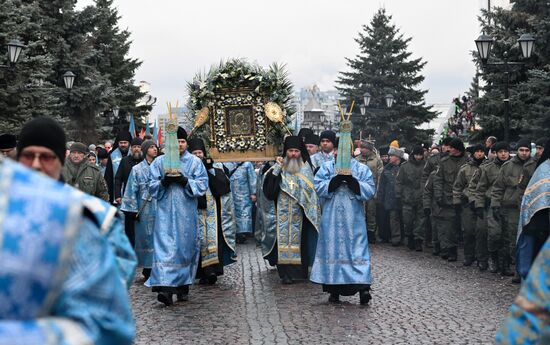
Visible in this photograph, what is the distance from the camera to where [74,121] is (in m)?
32.1

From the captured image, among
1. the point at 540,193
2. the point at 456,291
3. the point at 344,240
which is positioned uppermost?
the point at 540,193

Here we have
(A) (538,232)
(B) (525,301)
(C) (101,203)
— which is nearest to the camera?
(B) (525,301)

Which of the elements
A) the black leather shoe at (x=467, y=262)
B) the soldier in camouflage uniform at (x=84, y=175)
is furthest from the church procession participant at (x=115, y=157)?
the black leather shoe at (x=467, y=262)

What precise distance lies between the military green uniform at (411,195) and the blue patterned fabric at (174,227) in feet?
25.9

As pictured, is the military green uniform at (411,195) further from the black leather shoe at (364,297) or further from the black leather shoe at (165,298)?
the black leather shoe at (165,298)

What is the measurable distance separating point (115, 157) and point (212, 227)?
4.58 metres

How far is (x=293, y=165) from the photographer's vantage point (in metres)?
12.7

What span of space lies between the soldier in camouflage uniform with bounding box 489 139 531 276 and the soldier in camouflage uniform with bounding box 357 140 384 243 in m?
6.12

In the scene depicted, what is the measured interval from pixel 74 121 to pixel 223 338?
24664 millimetres

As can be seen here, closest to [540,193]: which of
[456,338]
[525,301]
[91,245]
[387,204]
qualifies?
[456,338]

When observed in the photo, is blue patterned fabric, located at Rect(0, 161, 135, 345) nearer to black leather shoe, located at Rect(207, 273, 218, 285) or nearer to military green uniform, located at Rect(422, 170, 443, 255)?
black leather shoe, located at Rect(207, 273, 218, 285)

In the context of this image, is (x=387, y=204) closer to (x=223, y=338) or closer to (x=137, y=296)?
(x=137, y=296)

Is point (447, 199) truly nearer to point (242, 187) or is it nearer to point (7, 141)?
point (242, 187)

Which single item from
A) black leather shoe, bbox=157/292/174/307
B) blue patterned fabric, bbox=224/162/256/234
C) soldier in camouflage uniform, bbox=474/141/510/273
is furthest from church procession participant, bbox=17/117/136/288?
blue patterned fabric, bbox=224/162/256/234
